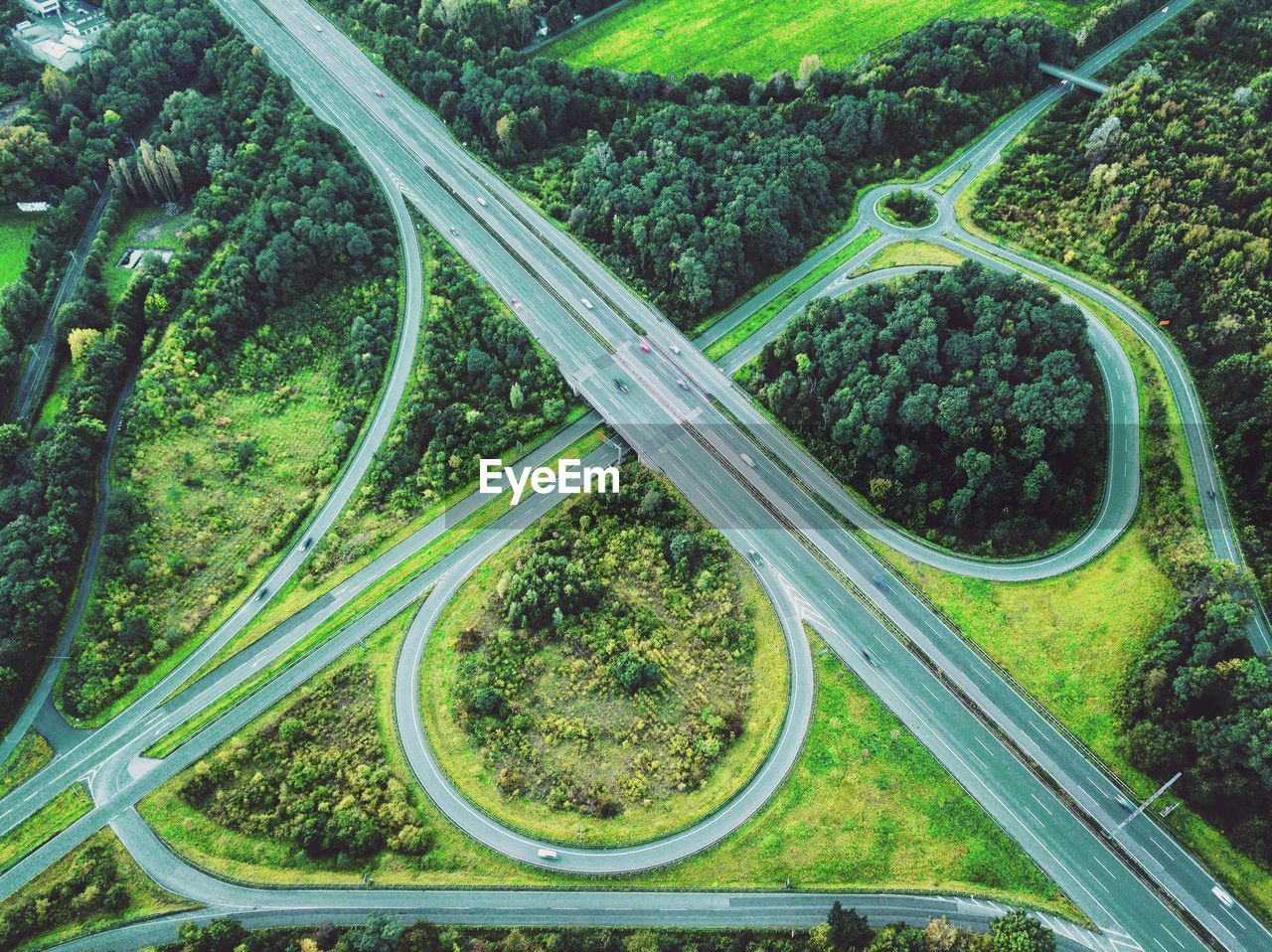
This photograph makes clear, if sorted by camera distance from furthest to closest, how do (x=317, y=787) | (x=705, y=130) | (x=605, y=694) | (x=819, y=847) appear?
(x=705, y=130) < (x=605, y=694) < (x=317, y=787) < (x=819, y=847)

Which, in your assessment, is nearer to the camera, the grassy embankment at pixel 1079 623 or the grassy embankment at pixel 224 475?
the grassy embankment at pixel 1079 623

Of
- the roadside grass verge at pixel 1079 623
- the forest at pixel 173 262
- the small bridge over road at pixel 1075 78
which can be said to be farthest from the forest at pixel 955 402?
the small bridge over road at pixel 1075 78

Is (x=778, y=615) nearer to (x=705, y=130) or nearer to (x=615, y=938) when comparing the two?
(x=615, y=938)

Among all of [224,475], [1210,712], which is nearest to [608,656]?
[224,475]

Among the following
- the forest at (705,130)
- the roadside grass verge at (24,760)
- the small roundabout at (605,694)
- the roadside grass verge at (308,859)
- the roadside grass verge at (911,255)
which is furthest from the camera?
the roadside grass verge at (911,255)

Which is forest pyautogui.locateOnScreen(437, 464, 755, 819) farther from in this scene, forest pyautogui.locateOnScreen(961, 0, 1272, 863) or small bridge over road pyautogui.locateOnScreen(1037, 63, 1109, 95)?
small bridge over road pyautogui.locateOnScreen(1037, 63, 1109, 95)

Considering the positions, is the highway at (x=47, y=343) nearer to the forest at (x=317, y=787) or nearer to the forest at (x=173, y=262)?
the forest at (x=173, y=262)
